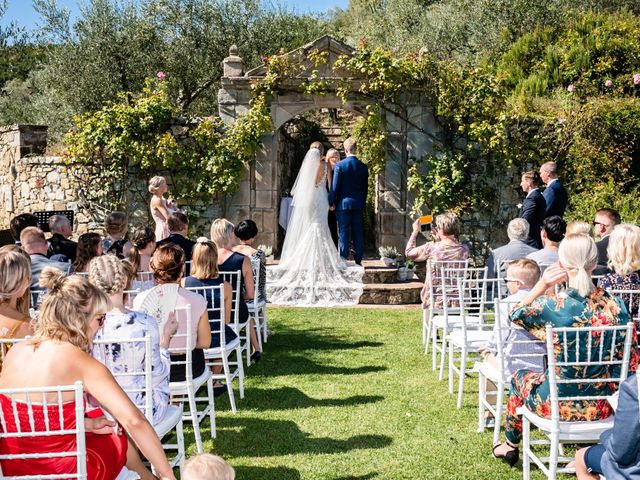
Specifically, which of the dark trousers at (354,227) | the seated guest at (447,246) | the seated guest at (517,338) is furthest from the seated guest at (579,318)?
the dark trousers at (354,227)

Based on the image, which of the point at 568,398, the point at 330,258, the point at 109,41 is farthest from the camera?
the point at 109,41

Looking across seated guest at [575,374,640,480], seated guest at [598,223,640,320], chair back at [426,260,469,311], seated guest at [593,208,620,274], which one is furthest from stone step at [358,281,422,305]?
seated guest at [575,374,640,480]

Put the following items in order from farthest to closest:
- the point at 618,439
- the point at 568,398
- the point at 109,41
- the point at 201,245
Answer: the point at 109,41 < the point at 201,245 < the point at 568,398 < the point at 618,439

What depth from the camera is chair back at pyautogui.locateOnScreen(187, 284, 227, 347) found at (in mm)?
5316

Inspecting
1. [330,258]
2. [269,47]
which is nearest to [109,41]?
[269,47]

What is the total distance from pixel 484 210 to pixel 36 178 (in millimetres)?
7578

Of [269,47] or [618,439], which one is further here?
[269,47]

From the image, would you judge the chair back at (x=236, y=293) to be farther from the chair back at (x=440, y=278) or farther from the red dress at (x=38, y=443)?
the red dress at (x=38, y=443)

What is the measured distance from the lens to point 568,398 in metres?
3.69

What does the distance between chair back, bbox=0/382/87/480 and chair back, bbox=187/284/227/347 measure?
2.43 metres

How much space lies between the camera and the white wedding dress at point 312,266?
33.2 feet

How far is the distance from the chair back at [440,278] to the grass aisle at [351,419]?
61cm

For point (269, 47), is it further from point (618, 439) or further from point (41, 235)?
point (618, 439)

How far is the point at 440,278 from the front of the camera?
7035 mm
